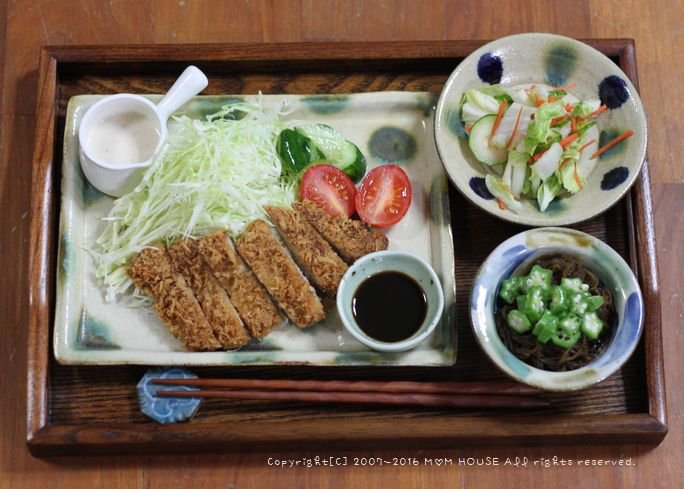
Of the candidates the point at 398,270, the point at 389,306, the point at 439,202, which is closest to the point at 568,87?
the point at 439,202

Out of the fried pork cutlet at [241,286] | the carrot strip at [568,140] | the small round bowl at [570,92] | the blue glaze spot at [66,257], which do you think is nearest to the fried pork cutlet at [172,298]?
the fried pork cutlet at [241,286]

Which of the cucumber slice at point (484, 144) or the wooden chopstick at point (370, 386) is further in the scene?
the cucumber slice at point (484, 144)

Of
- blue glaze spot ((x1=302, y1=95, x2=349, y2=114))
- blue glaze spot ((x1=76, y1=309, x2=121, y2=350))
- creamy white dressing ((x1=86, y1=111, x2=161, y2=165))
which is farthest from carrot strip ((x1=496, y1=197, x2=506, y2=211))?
blue glaze spot ((x1=76, y1=309, x2=121, y2=350))

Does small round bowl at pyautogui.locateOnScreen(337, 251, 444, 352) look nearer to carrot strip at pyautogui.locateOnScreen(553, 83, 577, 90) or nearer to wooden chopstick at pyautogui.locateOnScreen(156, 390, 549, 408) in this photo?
wooden chopstick at pyautogui.locateOnScreen(156, 390, 549, 408)

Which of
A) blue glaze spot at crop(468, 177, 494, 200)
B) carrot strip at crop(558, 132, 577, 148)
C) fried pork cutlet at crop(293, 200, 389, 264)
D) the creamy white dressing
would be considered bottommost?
fried pork cutlet at crop(293, 200, 389, 264)

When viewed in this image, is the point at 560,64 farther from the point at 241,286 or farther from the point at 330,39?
the point at 241,286

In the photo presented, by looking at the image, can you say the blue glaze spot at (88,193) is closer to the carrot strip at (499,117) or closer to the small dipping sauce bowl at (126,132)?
the small dipping sauce bowl at (126,132)

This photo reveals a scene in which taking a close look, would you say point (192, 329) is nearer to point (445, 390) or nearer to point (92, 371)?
point (92, 371)
